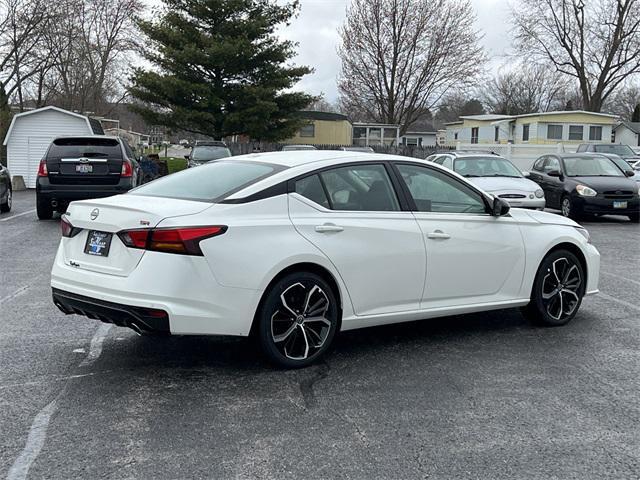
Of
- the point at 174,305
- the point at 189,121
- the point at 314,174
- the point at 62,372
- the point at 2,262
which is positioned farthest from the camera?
the point at 189,121

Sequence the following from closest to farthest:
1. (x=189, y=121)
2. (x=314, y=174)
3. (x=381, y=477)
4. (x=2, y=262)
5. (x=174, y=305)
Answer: (x=381, y=477) < (x=174, y=305) < (x=314, y=174) < (x=2, y=262) < (x=189, y=121)

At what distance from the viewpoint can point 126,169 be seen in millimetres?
13203

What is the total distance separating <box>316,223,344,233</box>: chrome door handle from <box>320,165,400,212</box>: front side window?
0.62ft

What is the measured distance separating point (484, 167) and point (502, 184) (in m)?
0.97

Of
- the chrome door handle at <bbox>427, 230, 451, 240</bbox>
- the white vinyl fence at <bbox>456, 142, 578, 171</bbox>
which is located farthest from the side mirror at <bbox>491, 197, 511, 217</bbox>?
the white vinyl fence at <bbox>456, 142, 578, 171</bbox>

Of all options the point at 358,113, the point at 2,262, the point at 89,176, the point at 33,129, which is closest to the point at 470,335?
the point at 2,262

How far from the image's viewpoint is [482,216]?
19.4 feet

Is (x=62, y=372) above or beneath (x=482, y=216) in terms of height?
beneath

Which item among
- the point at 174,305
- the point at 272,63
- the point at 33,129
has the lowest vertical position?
the point at 174,305

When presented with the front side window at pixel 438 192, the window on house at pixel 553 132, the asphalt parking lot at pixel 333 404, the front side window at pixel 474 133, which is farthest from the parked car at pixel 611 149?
the front side window at pixel 438 192

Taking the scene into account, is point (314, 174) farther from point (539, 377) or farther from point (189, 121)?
point (189, 121)

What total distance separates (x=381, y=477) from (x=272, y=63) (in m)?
33.6

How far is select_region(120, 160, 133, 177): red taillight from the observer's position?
1313 cm

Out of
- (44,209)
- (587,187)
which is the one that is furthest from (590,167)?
(44,209)
